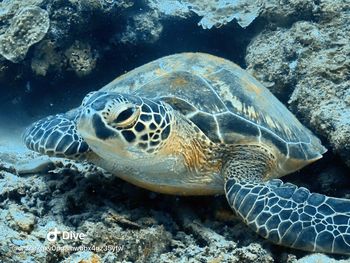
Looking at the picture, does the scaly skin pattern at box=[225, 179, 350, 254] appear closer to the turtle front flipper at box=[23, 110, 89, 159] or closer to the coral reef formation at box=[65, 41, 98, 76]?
the turtle front flipper at box=[23, 110, 89, 159]

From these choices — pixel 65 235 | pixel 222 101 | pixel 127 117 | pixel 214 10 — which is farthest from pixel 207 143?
pixel 214 10

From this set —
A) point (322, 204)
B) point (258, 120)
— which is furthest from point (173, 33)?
point (322, 204)

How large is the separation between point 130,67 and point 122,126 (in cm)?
446

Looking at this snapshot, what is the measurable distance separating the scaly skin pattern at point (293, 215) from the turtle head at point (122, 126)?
0.71 meters

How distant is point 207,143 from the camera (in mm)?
2852

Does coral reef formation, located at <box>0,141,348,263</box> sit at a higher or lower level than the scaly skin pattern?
lower

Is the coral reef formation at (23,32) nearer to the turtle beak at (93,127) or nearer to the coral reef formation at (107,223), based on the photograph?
the coral reef formation at (107,223)

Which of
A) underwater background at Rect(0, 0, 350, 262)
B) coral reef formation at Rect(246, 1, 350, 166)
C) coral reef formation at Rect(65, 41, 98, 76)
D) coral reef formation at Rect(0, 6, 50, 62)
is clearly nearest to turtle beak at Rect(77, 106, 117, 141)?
underwater background at Rect(0, 0, 350, 262)

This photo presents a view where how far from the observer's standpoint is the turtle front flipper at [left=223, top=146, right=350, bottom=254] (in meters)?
2.18

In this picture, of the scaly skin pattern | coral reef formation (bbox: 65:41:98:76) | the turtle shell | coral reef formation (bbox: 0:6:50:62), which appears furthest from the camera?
coral reef formation (bbox: 65:41:98:76)

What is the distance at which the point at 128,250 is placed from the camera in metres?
2.24

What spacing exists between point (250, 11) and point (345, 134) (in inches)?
129

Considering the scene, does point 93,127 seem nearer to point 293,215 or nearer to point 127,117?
point 127,117

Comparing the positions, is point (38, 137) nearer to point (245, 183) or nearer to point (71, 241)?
point (71, 241)
